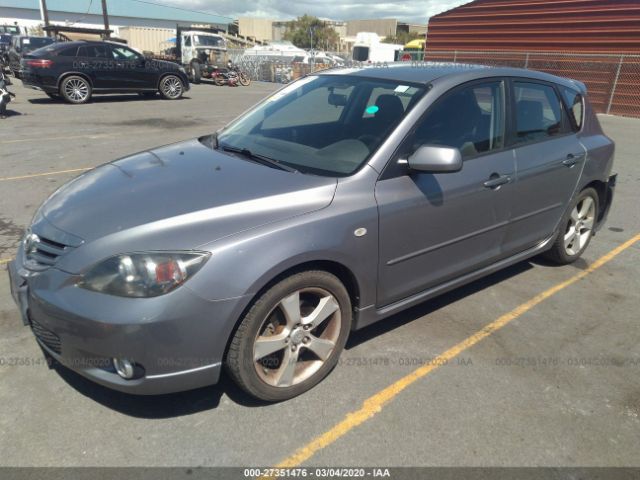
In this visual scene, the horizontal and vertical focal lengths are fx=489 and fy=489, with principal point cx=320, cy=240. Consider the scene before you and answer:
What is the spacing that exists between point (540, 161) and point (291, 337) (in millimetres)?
2371

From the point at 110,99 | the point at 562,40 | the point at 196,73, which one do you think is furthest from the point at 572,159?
the point at 196,73

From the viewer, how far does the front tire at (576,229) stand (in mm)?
4262

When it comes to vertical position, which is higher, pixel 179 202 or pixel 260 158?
pixel 260 158

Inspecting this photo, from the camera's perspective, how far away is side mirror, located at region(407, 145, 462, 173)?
268 cm

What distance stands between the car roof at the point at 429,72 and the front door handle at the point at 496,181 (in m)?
0.67

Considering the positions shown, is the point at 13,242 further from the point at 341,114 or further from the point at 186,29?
the point at 186,29

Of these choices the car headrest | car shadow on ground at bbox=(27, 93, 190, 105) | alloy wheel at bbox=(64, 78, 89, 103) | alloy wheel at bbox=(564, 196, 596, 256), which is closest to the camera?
the car headrest

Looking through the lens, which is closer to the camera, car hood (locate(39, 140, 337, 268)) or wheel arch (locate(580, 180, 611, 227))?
car hood (locate(39, 140, 337, 268))

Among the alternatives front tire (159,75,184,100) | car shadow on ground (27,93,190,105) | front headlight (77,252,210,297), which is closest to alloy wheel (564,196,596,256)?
front headlight (77,252,210,297)

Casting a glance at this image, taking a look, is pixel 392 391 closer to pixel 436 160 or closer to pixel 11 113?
pixel 436 160

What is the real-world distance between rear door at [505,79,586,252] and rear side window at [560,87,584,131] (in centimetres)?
9

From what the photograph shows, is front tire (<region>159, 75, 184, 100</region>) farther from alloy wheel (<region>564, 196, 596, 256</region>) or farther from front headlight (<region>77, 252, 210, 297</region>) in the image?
front headlight (<region>77, 252, 210, 297</region>)

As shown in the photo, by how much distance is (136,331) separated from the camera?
212 cm

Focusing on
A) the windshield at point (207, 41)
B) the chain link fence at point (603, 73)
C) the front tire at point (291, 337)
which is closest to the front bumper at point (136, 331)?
the front tire at point (291, 337)
